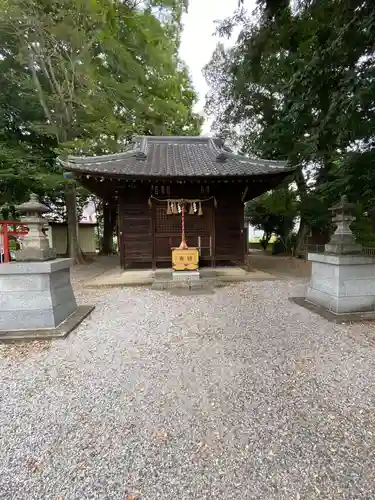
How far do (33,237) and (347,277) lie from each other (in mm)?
4338

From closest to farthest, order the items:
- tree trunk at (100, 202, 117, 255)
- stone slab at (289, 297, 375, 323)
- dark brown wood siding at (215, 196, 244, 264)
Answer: stone slab at (289, 297, 375, 323)
dark brown wood siding at (215, 196, 244, 264)
tree trunk at (100, 202, 117, 255)

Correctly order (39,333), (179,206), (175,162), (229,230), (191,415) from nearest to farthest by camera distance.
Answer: (191,415), (39,333), (179,206), (175,162), (229,230)

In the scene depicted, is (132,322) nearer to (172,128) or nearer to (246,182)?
(246,182)

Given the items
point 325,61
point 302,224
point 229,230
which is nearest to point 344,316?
point 325,61

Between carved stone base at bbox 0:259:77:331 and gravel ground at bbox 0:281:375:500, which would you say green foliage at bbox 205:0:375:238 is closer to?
gravel ground at bbox 0:281:375:500

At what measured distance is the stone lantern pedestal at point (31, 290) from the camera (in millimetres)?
3121

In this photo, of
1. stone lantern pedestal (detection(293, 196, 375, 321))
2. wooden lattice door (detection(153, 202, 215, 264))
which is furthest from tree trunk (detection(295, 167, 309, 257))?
stone lantern pedestal (detection(293, 196, 375, 321))

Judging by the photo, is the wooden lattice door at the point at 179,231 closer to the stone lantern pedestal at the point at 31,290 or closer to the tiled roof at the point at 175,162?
the tiled roof at the point at 175,162

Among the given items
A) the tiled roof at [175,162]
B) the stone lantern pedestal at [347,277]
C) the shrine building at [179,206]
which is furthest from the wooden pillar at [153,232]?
the stone lantern pedestal at [347,277]

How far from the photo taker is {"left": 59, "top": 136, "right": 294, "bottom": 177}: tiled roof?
641cm

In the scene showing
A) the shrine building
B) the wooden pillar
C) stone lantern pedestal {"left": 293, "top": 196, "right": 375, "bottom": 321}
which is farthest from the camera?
the wooden pillar

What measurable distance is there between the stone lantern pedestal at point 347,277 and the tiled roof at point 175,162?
3149 mm

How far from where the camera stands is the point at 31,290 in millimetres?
3191

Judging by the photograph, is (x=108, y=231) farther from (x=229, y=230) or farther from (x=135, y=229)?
(x=229, y=230)
